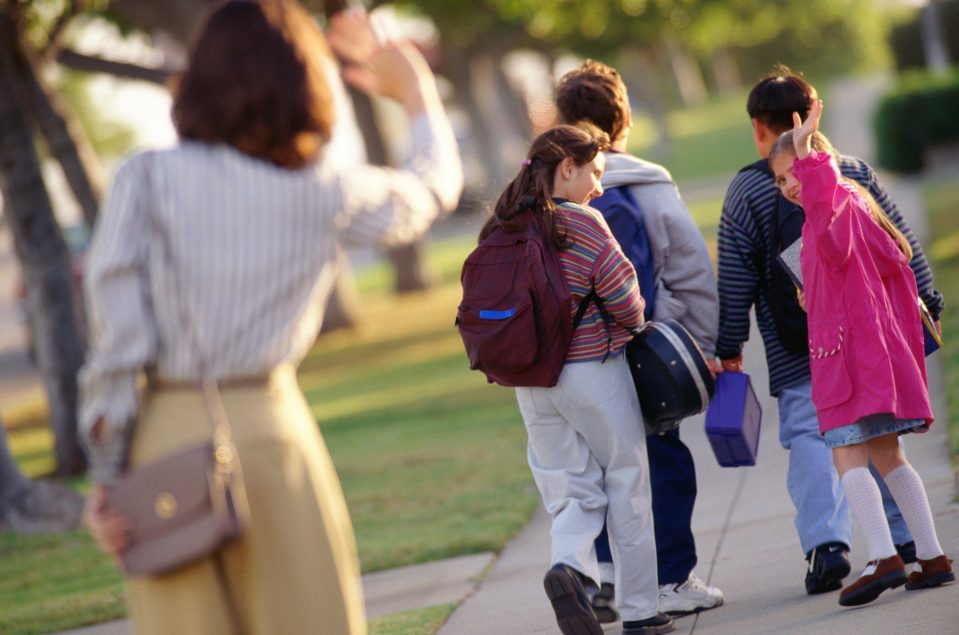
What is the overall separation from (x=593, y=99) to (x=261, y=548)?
9.19 ft

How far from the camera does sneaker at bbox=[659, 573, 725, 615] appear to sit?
5.18 meters

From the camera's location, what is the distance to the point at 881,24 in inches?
3024

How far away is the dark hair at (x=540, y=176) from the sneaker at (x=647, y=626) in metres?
1.36

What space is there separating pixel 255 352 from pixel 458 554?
4238 mm

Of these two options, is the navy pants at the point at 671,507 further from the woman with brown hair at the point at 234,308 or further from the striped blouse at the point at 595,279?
the woman with brown hair at the point at 234,308

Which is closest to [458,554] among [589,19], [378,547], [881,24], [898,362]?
[378,547]

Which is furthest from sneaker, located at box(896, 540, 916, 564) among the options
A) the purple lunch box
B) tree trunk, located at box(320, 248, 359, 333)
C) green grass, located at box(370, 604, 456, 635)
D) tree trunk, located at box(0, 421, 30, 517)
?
tree trunk, located at box(320, 248, 359, 333)

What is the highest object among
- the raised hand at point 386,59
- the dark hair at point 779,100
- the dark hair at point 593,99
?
the raised hand at point 386,59

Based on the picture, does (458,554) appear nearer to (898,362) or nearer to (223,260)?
(898,362)

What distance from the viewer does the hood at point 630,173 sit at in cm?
510

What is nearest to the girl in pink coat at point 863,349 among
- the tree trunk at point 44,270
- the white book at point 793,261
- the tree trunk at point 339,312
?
the white book at point 793,261

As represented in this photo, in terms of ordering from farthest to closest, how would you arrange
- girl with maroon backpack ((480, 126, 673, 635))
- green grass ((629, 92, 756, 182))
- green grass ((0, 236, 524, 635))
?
green grass ((629, 92, 756, 182)) < green grass ((0, 236, 524, 635)) < girl with maroon backpack ((480, 126, 673, 635))

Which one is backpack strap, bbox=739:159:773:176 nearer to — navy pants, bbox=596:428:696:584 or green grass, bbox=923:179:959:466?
navy pants, bbox=596:428:696:584

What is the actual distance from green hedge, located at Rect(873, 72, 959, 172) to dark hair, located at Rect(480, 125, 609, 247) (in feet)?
70.0
